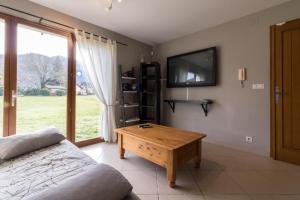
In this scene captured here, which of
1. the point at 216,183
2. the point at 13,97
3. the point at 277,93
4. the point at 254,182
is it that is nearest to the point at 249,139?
the point at 277,93

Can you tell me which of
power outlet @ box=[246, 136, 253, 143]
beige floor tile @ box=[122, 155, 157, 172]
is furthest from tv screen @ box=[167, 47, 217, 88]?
beige floor tile @ box=[122, 155, 157, 172]

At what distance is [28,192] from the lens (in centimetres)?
88

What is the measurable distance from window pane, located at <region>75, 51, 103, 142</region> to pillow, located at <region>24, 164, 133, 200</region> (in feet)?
8.29

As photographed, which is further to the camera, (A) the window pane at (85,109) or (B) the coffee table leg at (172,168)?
(A) the window pane at (85,109)

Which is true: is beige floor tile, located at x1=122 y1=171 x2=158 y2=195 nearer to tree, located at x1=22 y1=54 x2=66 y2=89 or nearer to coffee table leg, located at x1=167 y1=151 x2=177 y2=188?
coffee table leg, located at x1=167 y1=151 x2=177 y2=188

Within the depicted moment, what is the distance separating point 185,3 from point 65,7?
195 centimetres

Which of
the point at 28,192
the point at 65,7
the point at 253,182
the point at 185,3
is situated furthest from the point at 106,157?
the point at 185,3

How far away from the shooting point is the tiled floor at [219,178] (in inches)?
65.3

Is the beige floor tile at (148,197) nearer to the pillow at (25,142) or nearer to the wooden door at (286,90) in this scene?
the pillow at (25,142)

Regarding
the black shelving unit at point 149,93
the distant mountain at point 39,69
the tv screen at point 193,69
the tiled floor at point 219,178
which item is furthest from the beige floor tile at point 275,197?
the distant mountain at point 39,69

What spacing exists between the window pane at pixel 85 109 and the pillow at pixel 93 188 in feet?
8.29

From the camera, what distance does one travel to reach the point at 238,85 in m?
2.98

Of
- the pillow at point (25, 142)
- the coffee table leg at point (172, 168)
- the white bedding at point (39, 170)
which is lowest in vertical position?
the coffee table leg at point (172, 168)

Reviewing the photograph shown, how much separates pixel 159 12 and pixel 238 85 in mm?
1963
